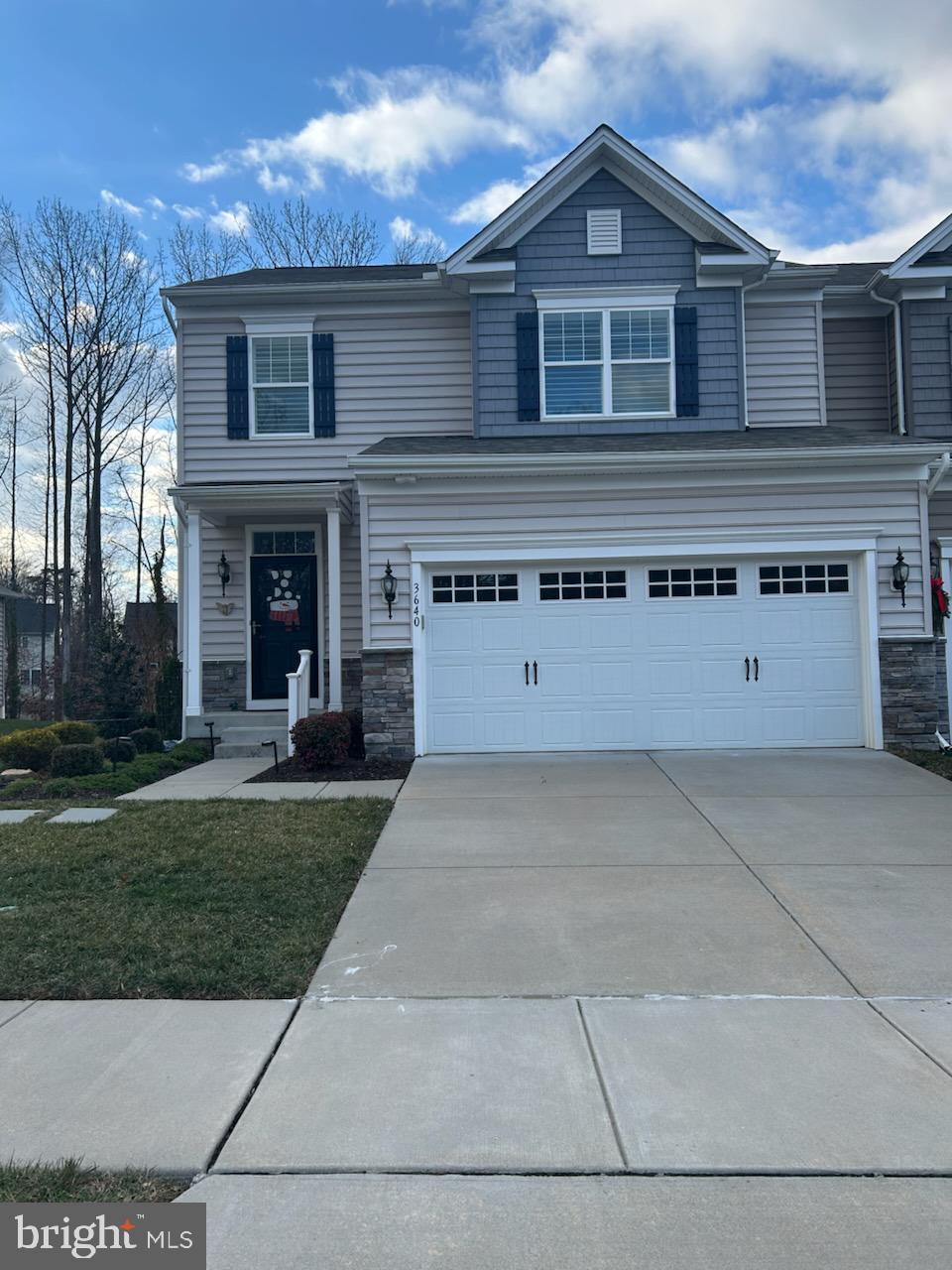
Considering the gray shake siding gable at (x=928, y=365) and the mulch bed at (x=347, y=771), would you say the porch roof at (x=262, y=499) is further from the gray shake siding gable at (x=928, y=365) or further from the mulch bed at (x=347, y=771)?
the gray shake siding gable at (x=928, y=365)

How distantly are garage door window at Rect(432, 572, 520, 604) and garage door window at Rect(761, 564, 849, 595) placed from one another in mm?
3035

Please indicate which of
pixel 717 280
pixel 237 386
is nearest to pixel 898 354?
pixel 717 280

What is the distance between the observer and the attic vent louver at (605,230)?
13.0 meters

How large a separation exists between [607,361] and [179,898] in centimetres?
967

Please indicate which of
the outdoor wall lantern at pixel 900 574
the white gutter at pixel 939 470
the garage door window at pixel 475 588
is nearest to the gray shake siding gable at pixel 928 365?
the white gutter at pixel 939 470

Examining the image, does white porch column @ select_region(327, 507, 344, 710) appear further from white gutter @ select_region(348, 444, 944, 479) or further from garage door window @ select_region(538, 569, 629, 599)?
garage door window @ select_region(538, 569, 629, 599)

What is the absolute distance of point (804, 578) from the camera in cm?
1109

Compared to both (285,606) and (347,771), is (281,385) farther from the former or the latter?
(347,771)

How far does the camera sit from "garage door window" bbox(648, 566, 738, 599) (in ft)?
36.4

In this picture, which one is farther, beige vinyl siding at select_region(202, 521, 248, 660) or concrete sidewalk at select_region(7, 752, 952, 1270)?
beige vinyl siding at select_region(202, 521, 248, 660)

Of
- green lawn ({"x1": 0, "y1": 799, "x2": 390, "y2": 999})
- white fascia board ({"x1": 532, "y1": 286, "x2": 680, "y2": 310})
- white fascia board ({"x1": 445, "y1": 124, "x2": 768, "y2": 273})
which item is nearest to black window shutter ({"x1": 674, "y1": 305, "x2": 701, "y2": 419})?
white fascia board ({"x1": 532, "y1": 286, "x2": 680, "y2": 310})

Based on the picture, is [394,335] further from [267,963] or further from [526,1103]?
[526,1103]

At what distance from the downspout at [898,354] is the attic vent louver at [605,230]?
394 cm

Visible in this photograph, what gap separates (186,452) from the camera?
1359cm
